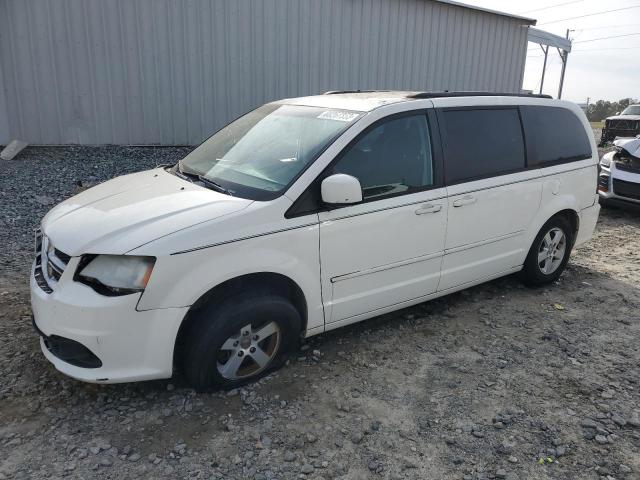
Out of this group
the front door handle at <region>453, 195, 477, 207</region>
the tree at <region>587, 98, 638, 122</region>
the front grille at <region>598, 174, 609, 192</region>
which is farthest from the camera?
the tree at <region>587, 98, 638, 122</region>

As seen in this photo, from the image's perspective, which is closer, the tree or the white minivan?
the white minivan

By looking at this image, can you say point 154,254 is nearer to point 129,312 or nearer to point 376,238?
point 129,312

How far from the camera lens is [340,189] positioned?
3.16 metres

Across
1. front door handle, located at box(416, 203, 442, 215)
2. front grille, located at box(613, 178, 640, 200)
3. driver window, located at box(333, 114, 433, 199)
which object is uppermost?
driver window, located at box(333, 114, 433, 199)

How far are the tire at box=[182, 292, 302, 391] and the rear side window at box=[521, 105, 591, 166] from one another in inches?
108

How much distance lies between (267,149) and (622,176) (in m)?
6.66

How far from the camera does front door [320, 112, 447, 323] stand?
3.41m

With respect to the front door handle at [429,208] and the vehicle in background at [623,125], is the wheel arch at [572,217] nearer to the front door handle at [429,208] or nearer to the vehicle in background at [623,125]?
the front door handle at [429,208]

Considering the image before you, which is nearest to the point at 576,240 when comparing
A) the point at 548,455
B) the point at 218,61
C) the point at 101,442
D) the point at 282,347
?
the point at 548,455

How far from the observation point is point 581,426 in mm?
3047

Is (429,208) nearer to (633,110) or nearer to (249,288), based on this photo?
(249,288)

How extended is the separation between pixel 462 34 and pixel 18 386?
12592 millimetres

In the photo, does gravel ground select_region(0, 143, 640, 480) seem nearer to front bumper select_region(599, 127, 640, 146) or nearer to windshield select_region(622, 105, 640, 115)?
front bumper select_region(599, 127, 640, 146)

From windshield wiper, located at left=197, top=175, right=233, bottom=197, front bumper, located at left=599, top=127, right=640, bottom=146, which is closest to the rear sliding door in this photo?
windshield wiper, located at left=197, top=175, right=233, bottom=197
